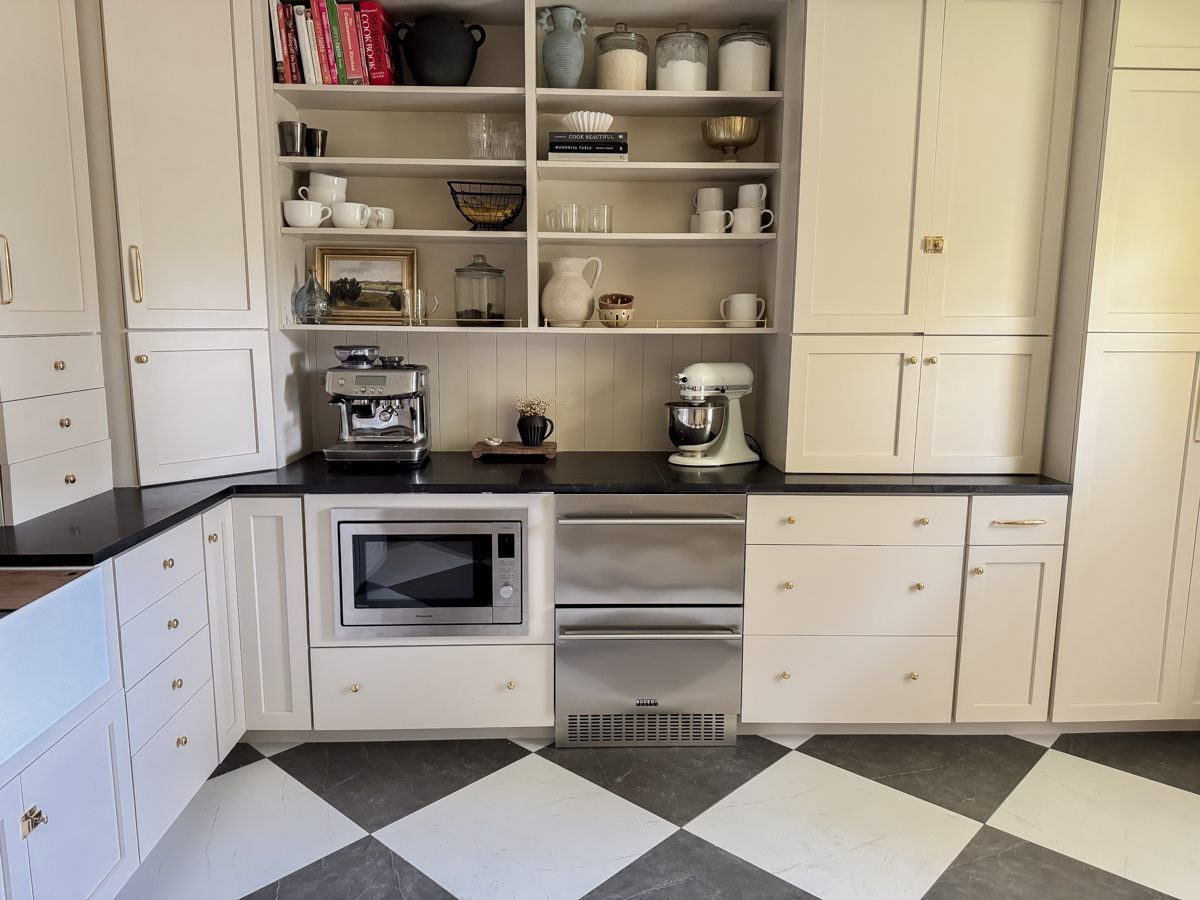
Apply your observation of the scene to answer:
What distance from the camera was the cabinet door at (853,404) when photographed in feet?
7.78

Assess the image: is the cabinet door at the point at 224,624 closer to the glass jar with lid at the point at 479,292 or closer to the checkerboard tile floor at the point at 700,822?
the checkerboard tile floor at the point at 700,822

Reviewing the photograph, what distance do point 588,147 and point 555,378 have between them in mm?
836

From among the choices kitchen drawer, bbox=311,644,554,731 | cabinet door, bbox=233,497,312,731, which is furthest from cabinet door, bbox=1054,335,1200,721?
cabinet door, bbox=233,497,312,731

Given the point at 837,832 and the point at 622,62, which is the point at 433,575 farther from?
the point at 622,62

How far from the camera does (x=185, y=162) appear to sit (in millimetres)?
2166

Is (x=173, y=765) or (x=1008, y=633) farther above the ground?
(x=1008, y=633)

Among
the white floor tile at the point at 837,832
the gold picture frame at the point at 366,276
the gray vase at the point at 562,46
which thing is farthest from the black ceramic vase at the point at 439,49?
the white floor tile at the point at 837,832

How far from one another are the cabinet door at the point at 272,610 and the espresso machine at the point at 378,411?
1.07ft

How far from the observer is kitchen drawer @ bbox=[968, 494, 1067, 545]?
90.2 inches

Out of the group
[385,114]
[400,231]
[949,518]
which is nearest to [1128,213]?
[949,518]

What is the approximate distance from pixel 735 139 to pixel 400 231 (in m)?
1.17

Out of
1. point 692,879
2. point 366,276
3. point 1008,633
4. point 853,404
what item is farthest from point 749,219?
point 692,879

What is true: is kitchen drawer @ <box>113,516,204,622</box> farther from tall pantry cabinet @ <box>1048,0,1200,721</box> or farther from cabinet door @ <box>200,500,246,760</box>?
tall pantry cabinet @ <box>1048,0,1200,721</box>

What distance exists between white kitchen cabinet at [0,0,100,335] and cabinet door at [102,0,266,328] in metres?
0.09
